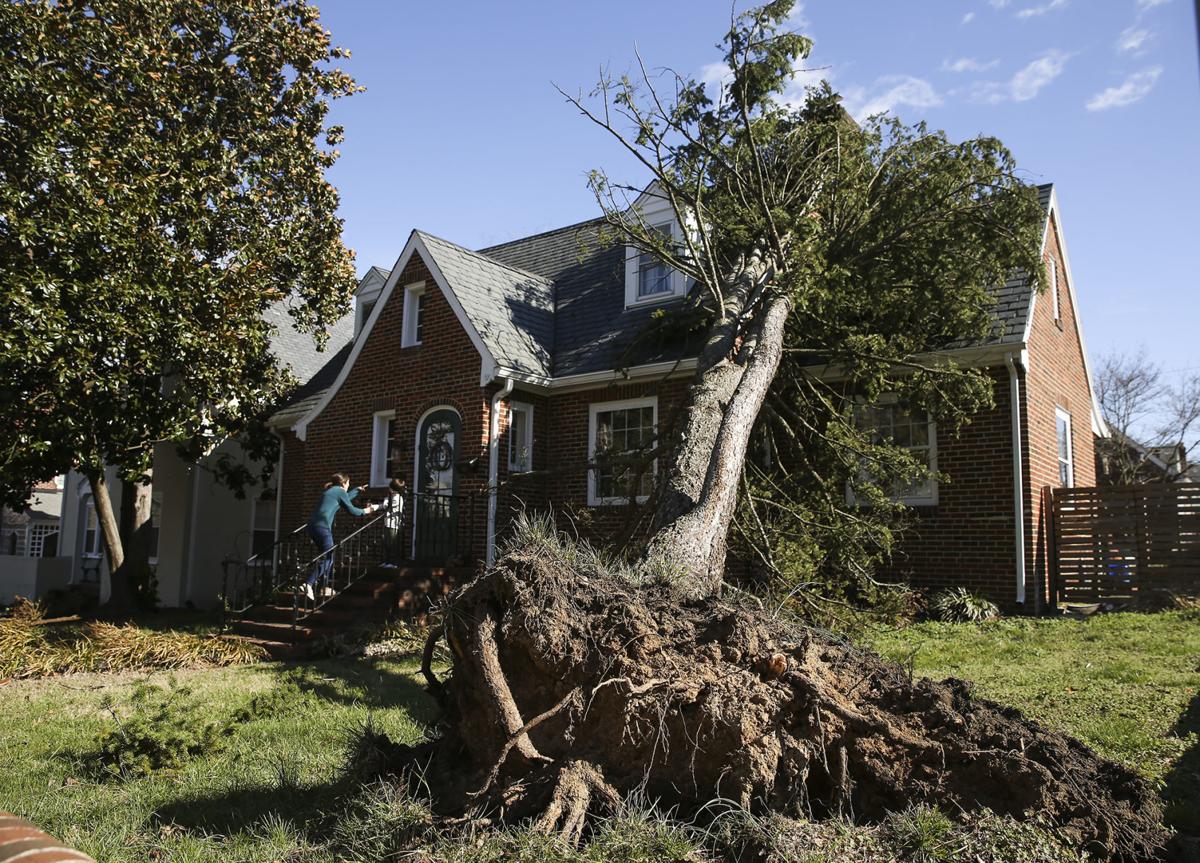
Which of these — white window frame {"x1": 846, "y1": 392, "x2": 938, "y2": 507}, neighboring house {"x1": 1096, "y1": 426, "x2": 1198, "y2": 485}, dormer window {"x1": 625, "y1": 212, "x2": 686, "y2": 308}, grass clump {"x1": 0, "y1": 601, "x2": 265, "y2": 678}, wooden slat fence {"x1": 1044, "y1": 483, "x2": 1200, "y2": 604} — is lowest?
grass clump {"x1": 0, "y1": 601, "x2": 265, "y2": 678}

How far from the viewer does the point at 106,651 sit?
9945mm

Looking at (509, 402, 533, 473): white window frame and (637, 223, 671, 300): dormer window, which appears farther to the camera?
(637, 223, 671, 300): dormer window

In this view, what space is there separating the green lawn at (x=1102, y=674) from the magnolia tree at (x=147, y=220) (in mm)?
10345

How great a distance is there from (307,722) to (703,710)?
425 cm

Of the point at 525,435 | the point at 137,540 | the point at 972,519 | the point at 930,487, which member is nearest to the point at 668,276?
the point at 525,435

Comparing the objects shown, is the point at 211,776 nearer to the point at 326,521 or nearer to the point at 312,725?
the point at 312,725

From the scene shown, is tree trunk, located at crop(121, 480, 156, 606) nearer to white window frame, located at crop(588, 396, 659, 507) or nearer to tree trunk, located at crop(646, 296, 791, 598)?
white window frame, located at crop(588, 396, 659, 507)

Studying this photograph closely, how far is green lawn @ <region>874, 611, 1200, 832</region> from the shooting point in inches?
194

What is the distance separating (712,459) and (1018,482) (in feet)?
18.7

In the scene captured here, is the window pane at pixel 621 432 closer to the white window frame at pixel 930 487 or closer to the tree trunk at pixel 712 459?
the white window frame at pixel 930 487

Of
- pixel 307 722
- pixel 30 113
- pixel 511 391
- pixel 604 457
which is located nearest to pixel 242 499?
pixel 511 391

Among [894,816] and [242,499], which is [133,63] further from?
[894,816]

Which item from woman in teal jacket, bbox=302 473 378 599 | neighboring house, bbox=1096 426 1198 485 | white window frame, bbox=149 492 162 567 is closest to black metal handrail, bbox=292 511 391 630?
woman in teal jacket, bbox=302 473 378 599

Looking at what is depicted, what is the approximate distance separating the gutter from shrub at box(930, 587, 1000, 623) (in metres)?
0.44
